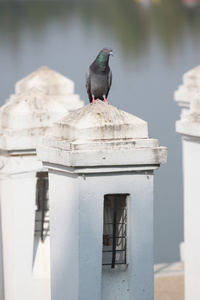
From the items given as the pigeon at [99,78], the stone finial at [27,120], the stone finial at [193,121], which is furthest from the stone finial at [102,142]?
the stone finial at [27,120]

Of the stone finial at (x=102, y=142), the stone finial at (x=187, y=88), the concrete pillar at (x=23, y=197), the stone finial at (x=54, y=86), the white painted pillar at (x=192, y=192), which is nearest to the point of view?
the stone finial at (x=102, y=142)

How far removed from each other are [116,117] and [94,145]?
338 millimetres

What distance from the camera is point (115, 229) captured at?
8078 mm

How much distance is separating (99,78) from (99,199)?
2214mm

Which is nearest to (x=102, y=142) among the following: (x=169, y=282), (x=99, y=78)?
(x=99, y=78)

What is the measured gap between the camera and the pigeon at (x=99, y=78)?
9.61 metres

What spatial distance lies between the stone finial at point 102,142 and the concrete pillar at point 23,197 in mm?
2096

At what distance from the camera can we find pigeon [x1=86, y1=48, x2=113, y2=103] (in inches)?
378

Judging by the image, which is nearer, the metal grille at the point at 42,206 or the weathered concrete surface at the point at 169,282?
the metal grille at the point at 42,206

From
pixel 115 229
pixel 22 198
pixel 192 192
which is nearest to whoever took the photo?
pixel 115 229

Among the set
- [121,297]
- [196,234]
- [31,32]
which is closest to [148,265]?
[121,297]

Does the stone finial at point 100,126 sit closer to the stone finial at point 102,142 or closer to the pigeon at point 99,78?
the stone finial at point 102,142

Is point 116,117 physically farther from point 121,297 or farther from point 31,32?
point 31,32

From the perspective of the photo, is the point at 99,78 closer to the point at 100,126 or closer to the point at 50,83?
the point at 100,126
